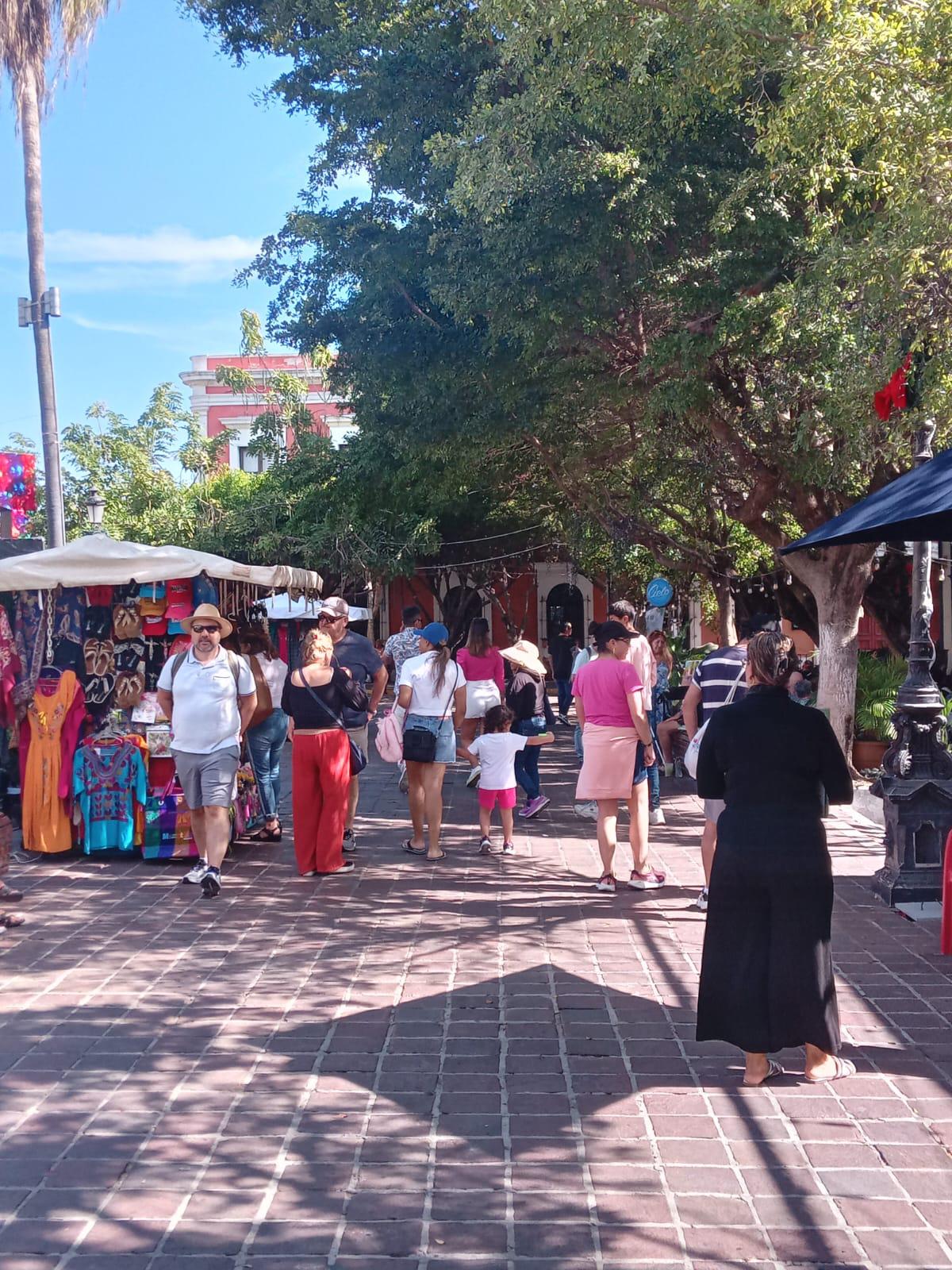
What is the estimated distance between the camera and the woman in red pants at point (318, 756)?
847cm

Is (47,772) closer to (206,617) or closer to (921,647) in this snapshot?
(206,617)

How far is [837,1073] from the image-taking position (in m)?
4.69

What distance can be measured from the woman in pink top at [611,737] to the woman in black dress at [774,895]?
3.07 metres

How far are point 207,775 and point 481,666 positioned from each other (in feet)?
10.0

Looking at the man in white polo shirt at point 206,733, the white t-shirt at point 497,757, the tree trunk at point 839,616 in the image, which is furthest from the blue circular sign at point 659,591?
the man in white polo shirt at point 206,733

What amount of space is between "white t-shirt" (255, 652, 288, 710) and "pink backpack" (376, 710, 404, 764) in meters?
1.20

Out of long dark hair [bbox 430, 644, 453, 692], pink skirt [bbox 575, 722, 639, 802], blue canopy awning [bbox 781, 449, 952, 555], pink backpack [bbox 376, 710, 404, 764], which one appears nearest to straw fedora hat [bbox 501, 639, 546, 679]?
long dark hair [bbox 430, 644, 453, 692]

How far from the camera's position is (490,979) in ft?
19.8

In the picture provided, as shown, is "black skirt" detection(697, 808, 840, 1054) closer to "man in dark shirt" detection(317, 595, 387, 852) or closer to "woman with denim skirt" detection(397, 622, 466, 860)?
"woman with denim skirt" detection(397, 622, 466, 860)

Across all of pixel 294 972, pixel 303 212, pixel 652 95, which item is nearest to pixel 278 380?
pixel 303 212

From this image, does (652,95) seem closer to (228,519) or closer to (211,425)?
(228,519)

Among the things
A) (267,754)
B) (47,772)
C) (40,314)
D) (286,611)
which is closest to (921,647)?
(267,754)

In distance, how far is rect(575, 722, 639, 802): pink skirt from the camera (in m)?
7.81

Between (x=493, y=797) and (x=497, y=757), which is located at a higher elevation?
(x=497, y=757)
